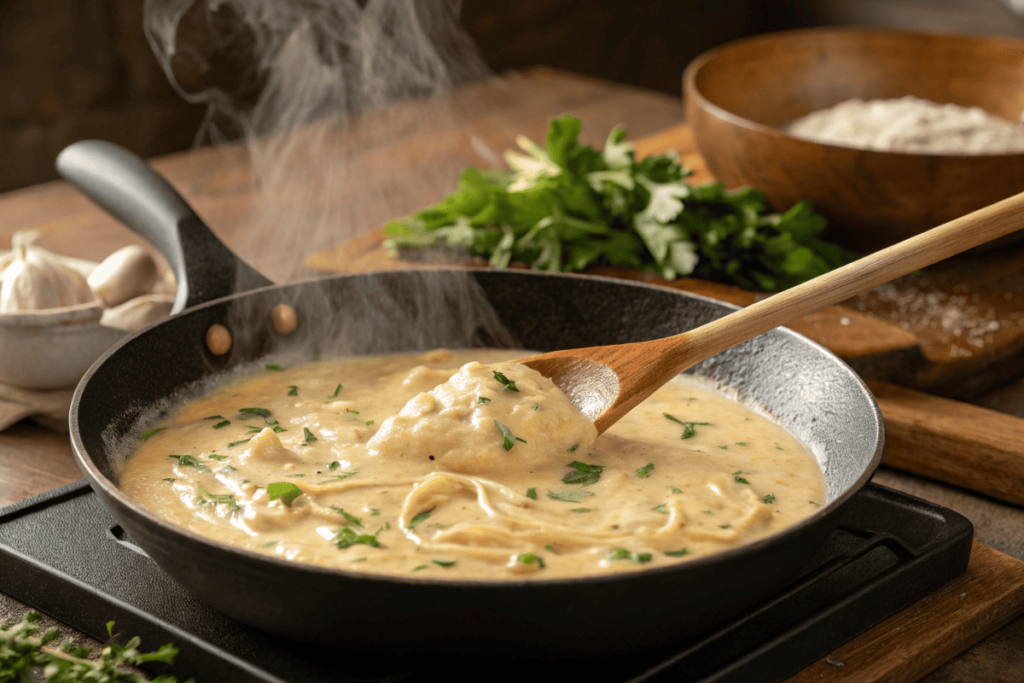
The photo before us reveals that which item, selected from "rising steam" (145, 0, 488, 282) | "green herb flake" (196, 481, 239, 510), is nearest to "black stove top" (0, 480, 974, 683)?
"green herb flake" (196, 481, 239, 510)

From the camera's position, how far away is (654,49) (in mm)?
8117

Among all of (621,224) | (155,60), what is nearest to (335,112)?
(621,224)

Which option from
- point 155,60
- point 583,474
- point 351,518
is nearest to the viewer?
point 351,518

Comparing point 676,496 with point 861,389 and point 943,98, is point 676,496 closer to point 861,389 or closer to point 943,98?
point 861,389

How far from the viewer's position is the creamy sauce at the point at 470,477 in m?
→ 1.53

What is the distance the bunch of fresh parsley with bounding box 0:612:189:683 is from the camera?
4.36 ft

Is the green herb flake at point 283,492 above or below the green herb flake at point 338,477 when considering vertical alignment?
above

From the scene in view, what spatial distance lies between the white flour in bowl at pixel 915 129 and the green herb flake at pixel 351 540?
192cm

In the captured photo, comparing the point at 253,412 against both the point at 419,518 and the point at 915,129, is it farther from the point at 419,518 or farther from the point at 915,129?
the point at 915,129

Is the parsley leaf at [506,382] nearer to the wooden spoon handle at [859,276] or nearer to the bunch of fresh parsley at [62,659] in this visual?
the wooden spoon handle at [859,276]

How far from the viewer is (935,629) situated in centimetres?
161

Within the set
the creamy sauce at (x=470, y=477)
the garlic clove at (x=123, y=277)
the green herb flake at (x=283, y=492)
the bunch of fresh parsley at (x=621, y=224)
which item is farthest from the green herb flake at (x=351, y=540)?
the bunch of fresh parsley at (x=621, y=224)

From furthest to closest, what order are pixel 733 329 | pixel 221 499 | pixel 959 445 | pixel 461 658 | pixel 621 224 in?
1. pixel 621 224
2. pixel 959 445
3. pixel 733 329
4. pixel 221 499
5. pixel 461 658

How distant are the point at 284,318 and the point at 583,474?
0.91m
